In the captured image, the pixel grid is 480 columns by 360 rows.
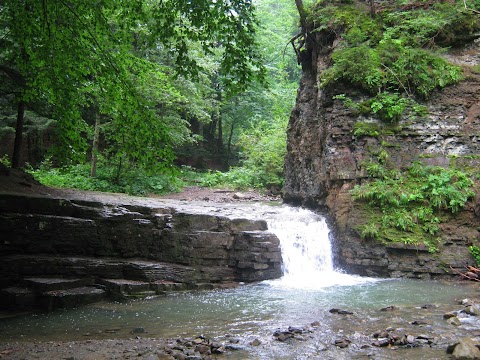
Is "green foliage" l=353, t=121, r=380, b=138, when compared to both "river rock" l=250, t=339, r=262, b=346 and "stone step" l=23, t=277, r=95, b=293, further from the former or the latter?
"stone step" l=23, t=277, r=95, b=293

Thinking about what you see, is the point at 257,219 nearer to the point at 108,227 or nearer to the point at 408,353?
the point at 108,227

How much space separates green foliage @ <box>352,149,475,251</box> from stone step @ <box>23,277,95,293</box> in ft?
24.4

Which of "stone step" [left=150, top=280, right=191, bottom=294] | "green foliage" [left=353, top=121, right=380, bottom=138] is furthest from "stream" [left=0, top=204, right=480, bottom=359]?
"green foliage" [left=353, top=121, right=380, bottom=138]

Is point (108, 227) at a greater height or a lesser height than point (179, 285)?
greater

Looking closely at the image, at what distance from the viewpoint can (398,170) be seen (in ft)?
37.8

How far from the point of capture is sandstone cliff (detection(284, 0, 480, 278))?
10.2 m

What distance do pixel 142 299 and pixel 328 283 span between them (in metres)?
4.62

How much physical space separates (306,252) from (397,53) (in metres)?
7.42

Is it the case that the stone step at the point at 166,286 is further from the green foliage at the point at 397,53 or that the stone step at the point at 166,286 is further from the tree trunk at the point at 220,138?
the tree trunk at the point at 220,138

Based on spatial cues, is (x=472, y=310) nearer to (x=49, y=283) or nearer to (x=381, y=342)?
(x=381, y=342)

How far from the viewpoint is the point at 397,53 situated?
12922 mm

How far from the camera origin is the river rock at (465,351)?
14.1 feet

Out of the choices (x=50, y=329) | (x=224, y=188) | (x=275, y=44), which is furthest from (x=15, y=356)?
(x=275, y=44)

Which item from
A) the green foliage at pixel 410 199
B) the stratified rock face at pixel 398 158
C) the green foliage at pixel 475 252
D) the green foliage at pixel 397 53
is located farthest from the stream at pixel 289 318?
the green foliage at pixel 397 53
